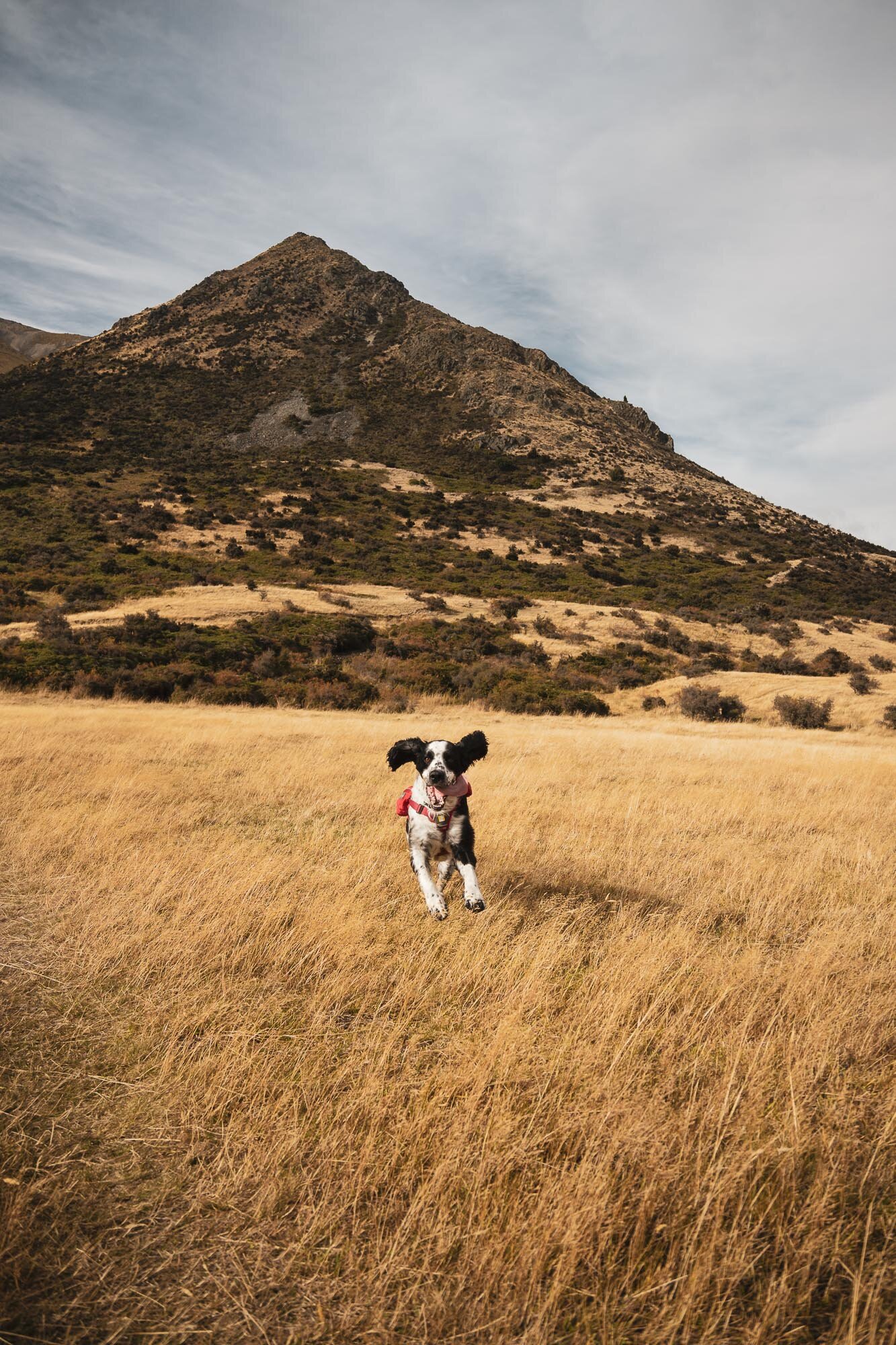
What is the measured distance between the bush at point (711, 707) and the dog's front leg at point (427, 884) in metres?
23.6

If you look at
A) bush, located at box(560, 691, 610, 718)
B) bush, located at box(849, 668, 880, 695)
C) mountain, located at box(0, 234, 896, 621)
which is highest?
mountain, located at box(0, 234, 896, 621)

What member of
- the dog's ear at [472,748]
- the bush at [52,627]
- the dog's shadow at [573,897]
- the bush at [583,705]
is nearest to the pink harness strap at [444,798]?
the dog's ear at [472,748]

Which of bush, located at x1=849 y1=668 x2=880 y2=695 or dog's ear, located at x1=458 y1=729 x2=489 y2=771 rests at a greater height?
bush, located at x1=849 y1=668 x2=880 y2=695

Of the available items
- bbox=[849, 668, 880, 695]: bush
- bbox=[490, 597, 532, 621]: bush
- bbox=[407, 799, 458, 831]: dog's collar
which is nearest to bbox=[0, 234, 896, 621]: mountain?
bbox=[490, 597, 532, 621]: bush

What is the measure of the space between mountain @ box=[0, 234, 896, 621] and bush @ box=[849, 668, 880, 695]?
20.1 meters

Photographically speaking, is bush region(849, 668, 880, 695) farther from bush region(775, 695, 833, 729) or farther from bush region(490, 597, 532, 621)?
bush region(490, 597, 532, 621)

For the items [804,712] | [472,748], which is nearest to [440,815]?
[472,748]

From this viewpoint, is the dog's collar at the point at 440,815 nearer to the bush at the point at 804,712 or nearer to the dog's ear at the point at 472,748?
the dog's ear at the point at 472,748

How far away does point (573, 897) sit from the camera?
564 cm

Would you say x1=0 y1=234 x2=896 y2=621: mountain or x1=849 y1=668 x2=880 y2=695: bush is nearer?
x1=849 y1=668 x2=880 y2=695: bush

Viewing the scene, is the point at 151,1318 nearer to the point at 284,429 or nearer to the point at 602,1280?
the point at 602,1280

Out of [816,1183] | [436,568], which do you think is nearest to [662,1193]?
[816,1183]

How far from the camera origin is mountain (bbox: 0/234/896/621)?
5131 cm

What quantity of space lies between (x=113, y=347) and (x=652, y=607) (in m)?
118
